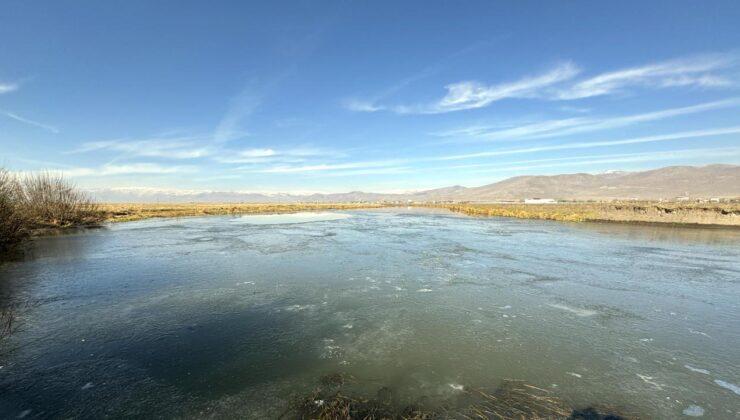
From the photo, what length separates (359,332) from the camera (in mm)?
7703

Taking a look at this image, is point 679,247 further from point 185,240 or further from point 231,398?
point 185,240

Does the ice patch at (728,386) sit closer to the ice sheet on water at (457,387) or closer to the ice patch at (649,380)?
the ice patch at (649,380)

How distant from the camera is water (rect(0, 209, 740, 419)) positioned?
5348mm

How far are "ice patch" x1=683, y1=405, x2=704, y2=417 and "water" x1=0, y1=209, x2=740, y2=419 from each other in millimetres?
27

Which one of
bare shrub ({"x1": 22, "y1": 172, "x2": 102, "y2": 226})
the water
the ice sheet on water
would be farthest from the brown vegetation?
the ice sheet on water

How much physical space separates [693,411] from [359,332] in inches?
231

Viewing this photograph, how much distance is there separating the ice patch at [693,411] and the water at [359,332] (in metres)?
0.03

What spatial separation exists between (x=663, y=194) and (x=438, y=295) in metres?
178

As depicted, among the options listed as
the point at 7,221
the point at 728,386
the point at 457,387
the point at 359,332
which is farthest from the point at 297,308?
the point at 7,221

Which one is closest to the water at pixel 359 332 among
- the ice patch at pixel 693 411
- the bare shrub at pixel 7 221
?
the ice patch at pixel 693 411

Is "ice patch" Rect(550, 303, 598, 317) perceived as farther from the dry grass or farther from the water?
the dry grass

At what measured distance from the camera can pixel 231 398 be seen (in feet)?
16.9

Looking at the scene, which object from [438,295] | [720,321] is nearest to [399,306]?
[438,295]

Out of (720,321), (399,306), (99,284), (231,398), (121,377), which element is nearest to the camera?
(231,398)
